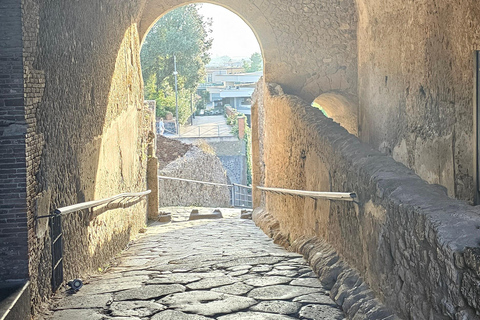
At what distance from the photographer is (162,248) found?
768 cm

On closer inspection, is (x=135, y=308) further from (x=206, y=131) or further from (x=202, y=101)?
(x=202, y=101)

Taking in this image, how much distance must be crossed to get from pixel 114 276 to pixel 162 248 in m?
2.17

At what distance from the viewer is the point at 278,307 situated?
13.4 feet

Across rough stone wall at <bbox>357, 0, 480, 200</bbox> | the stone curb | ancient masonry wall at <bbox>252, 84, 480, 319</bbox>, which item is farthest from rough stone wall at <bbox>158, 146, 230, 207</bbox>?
the stone curb

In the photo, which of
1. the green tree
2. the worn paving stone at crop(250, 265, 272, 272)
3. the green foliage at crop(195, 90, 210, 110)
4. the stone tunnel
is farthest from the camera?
the green foliage at crop(195, 90, 210, 110)

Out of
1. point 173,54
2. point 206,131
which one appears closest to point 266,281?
point 173,54

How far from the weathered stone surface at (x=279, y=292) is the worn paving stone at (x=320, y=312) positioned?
306 mm

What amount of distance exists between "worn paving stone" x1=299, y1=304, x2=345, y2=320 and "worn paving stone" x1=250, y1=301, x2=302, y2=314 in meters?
0.07

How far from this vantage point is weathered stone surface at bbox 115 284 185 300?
4.52 metres

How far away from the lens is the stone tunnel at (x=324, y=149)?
3.14 metres

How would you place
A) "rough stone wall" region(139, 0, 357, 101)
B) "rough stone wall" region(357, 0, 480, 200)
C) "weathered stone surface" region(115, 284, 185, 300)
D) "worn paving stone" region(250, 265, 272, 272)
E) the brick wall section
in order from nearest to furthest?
1. the brick wall section
2. "weathered stone surface" region(115, 284, 185, 300)
3. "rough stone wall" region(357, 0, 480, 200)
4. "worn paving stone" region(250, 265, 272, 272)
5. "rough stone wall" region(139, 0, 357, 101)

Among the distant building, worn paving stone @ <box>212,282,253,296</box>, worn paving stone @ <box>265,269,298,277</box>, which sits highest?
the distant building

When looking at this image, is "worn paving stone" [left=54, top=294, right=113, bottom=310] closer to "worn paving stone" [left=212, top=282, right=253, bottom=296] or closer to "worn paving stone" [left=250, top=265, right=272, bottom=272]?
"worn paving stone" [left=212, top=282, right=253, bottom=296]

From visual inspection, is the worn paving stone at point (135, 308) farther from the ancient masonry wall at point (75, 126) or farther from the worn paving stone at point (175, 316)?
the ancient masonry wall at point (75, 126)
